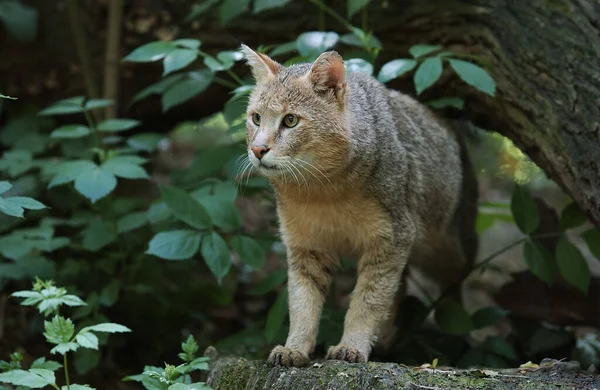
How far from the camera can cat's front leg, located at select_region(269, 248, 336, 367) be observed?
4.09m

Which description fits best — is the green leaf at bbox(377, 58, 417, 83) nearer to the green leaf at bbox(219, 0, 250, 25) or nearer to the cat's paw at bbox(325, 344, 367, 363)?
the green leaf at bbox(219, 0, 250, 25)

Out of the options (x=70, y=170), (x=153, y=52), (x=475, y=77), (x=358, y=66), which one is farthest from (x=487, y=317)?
(x=70, y=170)

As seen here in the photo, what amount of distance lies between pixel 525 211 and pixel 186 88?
95.6 inches

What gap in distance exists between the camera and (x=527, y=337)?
5.55m

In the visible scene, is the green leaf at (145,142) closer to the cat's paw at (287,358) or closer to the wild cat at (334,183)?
the wild cat at (334,183)

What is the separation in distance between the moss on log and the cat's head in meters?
1.00

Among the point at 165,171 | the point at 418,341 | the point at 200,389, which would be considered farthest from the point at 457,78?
the point at 165,171

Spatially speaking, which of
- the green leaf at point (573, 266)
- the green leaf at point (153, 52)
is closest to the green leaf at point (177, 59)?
the green leaf at point (153, 52)

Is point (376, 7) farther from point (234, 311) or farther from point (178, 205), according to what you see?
point (234, 311)

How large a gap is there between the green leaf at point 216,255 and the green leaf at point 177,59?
104cm

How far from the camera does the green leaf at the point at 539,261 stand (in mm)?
4914

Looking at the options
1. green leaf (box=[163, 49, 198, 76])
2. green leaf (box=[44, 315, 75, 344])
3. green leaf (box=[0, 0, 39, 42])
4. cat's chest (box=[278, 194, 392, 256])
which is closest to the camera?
green leaf (box=[44, 315, 75, 344])

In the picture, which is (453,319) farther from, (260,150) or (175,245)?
(260,150)

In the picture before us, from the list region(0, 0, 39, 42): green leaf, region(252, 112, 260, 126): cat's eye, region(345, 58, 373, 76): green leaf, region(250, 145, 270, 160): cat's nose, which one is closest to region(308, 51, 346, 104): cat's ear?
region(252, 112, 260, 126): cat's eye
